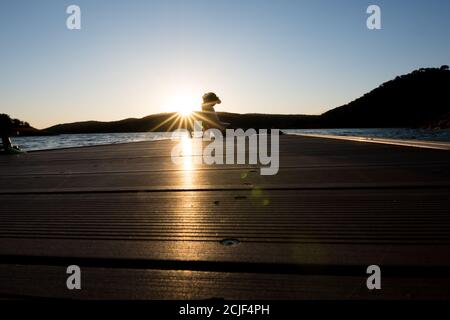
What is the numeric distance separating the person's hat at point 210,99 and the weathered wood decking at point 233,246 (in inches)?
1199

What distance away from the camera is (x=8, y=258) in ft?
4.32

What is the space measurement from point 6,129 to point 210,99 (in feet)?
79.3

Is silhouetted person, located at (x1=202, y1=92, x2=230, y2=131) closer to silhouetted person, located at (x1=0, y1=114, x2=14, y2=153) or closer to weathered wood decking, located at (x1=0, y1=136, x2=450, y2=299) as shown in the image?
silhouetted person, located at (x1=0, y1=114, x2=14, y2=153)

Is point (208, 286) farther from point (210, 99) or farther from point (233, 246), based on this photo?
point (210, 99)

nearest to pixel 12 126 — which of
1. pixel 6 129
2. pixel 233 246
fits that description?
pixel 6 129

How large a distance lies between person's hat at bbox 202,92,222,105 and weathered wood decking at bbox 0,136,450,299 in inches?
1199

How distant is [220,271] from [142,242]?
47 cm

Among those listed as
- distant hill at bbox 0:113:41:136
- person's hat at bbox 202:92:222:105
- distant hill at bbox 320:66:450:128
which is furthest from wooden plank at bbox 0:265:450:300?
distant hill at bbox 320:66:450:128

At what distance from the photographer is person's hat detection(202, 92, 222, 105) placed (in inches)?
1284

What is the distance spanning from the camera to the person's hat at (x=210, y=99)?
32625 millimetres

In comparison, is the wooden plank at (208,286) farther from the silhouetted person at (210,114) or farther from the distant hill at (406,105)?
the distant hill at (406,105)

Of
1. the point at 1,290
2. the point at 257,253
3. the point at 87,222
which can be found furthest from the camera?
the point at 87,222
